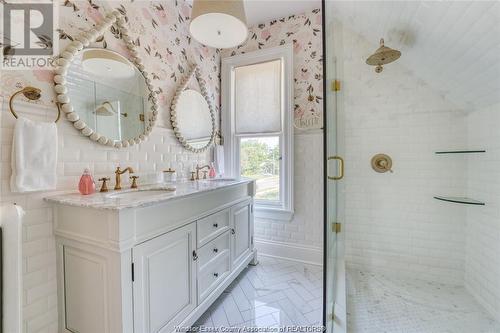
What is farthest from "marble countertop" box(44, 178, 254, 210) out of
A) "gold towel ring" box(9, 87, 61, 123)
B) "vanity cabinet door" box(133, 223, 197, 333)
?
"gold towel ring" box(9, 87, 61, 123)

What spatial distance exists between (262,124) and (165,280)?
187cm

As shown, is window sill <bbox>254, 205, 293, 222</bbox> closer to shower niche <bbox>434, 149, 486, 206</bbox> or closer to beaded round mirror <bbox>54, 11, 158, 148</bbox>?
shower niche <bbox>434, 149, 486, 206</bbox>

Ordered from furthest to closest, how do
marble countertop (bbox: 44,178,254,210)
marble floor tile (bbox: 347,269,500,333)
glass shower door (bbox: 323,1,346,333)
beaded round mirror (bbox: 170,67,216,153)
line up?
1. beaded round mirror (bbox: 170,67,216,153)
2. marble floor tile (bbox: 347,269,500,333)
3. glass shower door (bbox: 323,1,346,333)
4. marble countertop (bbox: 44,178,254,210)

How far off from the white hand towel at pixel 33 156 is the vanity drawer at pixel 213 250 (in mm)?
956

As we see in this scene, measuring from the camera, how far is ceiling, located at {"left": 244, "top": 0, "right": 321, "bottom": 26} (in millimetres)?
2291

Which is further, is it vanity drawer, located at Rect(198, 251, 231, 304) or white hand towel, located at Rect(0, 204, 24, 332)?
vanity drawer, located at Rect(198, 251, 231, 304)

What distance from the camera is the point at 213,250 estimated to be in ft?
5.58

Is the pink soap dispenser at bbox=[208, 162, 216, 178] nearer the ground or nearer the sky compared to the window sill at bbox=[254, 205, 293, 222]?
nearer the sky

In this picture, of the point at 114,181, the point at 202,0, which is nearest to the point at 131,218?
the point at 114,181

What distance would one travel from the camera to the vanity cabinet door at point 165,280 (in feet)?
3.71

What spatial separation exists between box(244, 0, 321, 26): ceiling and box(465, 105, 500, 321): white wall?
1790 millimetres

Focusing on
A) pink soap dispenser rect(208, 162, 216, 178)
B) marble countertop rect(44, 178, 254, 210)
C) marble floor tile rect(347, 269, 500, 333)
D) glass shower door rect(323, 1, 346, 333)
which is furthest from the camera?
pink soap dispenser rect(208, 162, 216, 178)

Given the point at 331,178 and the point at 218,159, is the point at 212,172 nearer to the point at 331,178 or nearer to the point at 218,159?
the point at 218,159

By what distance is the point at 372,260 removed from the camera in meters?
2.21
